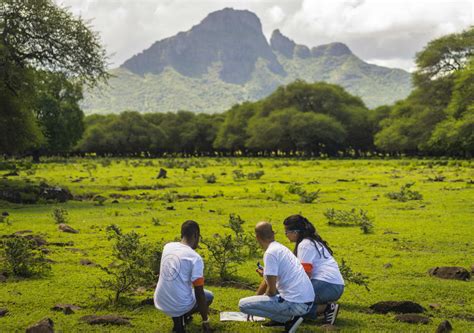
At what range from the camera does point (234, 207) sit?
24.1 meters

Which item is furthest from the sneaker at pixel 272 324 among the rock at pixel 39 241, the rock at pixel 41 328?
the rock at pixel 39 241

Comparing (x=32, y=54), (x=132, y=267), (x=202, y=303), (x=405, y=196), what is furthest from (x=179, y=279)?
(x=32, y=54)

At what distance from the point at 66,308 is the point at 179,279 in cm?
255

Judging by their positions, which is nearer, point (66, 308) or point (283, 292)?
point (283, 292)

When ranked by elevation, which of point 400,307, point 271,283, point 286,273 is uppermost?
point 286,273

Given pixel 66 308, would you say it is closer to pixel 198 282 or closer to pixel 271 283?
pixel 198 282

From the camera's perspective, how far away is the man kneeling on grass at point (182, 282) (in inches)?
310

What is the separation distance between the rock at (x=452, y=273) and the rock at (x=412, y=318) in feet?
10.0

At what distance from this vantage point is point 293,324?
797cm

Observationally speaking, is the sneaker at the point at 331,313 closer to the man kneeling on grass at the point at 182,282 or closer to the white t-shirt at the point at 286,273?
the white t-shirt at the point at 286,273

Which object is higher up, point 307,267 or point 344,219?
point 307,267

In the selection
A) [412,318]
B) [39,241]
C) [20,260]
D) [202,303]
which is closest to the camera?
[202,303]

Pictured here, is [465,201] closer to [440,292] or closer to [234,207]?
[234,207]

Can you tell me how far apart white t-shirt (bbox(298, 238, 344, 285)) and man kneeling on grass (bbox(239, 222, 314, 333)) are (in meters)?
0.56
